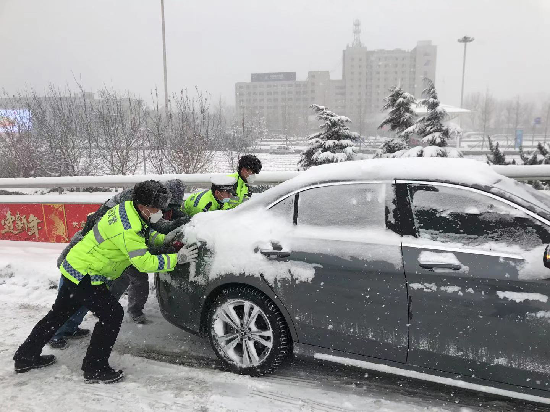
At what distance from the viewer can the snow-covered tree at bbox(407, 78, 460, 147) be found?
1594 cm

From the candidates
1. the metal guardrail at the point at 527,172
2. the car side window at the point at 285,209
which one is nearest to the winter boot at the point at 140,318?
the car side window at the point at 285,209

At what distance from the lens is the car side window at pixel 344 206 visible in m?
3.06

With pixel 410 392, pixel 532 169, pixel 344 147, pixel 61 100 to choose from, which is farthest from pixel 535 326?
pixel 61 100

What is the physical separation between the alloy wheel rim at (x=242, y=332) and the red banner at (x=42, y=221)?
4.04m

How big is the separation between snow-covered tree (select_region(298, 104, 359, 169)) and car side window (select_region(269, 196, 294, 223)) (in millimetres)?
11621

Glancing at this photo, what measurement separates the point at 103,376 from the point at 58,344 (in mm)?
898

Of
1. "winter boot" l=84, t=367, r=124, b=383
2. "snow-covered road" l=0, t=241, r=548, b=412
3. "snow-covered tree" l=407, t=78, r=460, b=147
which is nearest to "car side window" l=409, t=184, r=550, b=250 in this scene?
"snow-covered road" l=0, t=241, r=548, b=412

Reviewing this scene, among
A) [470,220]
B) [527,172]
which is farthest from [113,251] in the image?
[527,172]

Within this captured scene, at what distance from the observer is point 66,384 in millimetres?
3455

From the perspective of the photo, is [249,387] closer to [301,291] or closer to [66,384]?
[301,291]

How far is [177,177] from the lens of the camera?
6.27 metres

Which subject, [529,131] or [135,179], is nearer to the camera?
[135,179]

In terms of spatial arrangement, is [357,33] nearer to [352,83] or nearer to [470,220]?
[352,83]

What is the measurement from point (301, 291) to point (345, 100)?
120 metres
